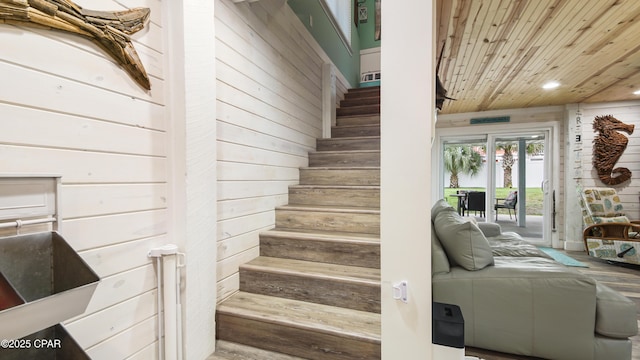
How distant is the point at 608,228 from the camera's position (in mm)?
3893

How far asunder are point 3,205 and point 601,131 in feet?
22.3

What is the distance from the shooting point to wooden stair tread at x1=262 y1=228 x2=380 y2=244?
199cm

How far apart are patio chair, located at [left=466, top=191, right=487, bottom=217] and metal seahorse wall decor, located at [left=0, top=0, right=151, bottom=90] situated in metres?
5.76

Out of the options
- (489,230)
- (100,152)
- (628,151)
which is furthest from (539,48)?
(100,152)

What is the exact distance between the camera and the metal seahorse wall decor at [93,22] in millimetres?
903

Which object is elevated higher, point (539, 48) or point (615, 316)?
point (539, 48)

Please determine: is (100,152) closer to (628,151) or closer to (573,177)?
(573,177)

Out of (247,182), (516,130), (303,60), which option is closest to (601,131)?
(516,130)

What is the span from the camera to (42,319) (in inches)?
27.4

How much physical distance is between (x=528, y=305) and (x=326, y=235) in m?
1.41

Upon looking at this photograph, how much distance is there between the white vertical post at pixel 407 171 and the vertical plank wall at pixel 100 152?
1.16 m

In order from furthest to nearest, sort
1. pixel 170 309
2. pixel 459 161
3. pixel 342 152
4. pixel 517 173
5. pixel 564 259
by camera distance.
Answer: pixel 459 161, pixel 517 173, pixel 564 259, pixel 342 152, pixel 170 309

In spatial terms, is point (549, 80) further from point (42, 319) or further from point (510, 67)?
point (42, 319)

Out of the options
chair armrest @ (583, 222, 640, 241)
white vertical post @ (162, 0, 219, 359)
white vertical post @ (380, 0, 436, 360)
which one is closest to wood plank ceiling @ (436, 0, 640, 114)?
white vertical post @ (380, 0, 436, 360)
